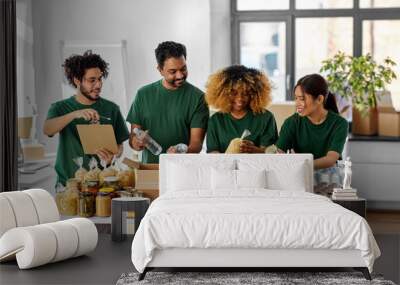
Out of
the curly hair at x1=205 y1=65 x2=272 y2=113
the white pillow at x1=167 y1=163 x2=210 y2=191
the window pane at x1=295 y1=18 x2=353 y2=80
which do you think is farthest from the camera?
the window pane at x1=295 y1=18 x2=353 y2=80

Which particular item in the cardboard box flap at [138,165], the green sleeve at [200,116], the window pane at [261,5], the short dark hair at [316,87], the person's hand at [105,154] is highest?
the window pane at [261,5]

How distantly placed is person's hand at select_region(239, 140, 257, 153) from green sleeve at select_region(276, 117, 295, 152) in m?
0.25

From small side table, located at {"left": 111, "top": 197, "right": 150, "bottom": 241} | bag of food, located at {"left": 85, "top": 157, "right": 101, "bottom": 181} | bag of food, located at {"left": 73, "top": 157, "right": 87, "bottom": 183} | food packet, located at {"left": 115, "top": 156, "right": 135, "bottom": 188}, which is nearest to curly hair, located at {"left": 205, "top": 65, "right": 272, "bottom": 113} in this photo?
food packet, located at {"left": 115, "top": 156, "right": 135, "bottom": 188}

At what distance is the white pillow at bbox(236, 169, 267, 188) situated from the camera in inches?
280

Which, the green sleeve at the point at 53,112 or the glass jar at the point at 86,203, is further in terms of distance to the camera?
the green sleeve at the point at 53,112

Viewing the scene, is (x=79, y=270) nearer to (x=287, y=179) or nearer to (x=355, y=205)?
(x=287, y=179)

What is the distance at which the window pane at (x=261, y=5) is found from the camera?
10.1 metres

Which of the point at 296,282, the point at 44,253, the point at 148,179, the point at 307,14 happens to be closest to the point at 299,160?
the point at 148,179

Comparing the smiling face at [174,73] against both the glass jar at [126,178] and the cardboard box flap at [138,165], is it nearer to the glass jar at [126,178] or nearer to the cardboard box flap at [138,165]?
the cardboard box flap at [138,165]

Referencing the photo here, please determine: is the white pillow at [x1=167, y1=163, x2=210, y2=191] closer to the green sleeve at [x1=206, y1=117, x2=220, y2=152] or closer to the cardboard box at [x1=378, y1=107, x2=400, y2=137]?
the green sleeve at [x1=206, y1=117, x2=220, y2=152]

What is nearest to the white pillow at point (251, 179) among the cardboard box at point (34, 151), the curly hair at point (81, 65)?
the curly hair at point (81, 65)

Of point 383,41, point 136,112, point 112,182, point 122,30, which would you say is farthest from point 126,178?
point 383,41

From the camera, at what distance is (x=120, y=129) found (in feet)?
27.1

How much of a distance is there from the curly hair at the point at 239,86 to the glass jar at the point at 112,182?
121 cm
